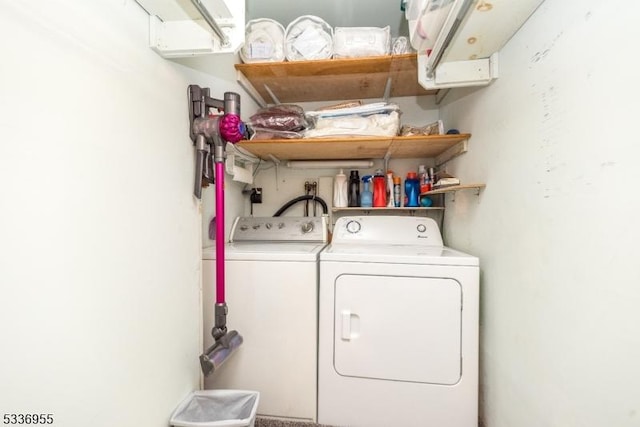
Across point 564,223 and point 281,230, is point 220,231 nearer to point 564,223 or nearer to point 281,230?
point 281,230

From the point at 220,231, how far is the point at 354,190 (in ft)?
4.23

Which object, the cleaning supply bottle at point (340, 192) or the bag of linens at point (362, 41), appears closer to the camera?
the bag of linens at point (362, 41)

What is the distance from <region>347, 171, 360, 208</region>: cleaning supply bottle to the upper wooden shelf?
0.72 meters

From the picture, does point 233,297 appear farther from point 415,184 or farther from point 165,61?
point 415,184

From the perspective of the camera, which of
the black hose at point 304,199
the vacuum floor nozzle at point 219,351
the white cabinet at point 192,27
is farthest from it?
the black hose at point 304,199

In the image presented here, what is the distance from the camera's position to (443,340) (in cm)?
135

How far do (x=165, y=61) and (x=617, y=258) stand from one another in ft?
5.85

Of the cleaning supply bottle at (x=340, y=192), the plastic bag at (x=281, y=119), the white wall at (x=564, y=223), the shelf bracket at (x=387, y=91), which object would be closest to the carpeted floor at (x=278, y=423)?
the white wall at (x=564, y=223)

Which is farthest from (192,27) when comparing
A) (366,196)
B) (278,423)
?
(278,423)

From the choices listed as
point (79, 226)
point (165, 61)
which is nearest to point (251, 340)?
point (79, 226)

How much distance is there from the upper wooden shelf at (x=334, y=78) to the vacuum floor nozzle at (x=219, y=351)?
5.64 feet

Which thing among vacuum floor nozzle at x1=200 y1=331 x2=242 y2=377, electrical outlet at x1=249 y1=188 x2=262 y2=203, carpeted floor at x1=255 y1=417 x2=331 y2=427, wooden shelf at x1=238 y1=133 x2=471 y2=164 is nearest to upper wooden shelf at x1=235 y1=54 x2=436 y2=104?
wooden shelf at x1=238 y1=133 x2=471 y2=164

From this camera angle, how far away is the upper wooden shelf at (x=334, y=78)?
1.69 metres

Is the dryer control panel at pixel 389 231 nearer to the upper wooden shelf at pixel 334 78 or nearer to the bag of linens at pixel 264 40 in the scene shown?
the upper wooden shelf at pixel 334 78
